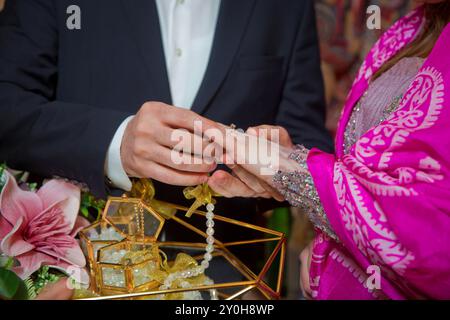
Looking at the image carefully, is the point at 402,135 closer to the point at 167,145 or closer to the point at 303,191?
Answer: the point at 303,191

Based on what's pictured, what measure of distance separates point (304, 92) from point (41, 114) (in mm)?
541

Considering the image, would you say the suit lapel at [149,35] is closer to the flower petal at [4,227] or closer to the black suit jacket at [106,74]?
the black suit jacket at [106,74]

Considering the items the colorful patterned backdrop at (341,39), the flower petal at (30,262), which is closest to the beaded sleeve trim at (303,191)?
the flower petal at (30,262)

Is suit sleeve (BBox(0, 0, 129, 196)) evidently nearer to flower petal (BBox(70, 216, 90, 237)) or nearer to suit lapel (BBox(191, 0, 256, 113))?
flower petal (BBox(70, 216, 90, 237))

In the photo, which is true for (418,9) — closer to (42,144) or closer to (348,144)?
(348,144)

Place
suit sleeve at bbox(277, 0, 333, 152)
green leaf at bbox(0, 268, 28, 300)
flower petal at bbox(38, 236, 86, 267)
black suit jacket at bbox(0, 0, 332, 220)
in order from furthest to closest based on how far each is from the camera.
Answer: suit sleeve at bbox(277, 0, 333, 152) → black suit jacket at bbox(0, 0, 332, 220) → flower petal at bbox(38, 236, 86, 267) → green leaf at bbox(0, 268, 28, 300)

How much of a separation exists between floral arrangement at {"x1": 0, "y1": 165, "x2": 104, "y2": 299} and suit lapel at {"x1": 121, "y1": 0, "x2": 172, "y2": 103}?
0.26 meters

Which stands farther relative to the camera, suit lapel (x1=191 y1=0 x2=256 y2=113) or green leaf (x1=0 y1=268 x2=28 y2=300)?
suit lapel (x1=191 y1=0 x2=256 y2=113)

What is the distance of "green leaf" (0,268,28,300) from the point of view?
2.06ft

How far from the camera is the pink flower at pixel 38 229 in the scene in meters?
0.70

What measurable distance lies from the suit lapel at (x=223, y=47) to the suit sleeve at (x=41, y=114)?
187mm

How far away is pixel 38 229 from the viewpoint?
73cm

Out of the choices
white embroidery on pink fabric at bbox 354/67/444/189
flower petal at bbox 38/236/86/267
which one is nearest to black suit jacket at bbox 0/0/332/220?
flower petal at bbox 38/236/86/267

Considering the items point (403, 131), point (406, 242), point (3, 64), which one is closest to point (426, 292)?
point (406, 242)
